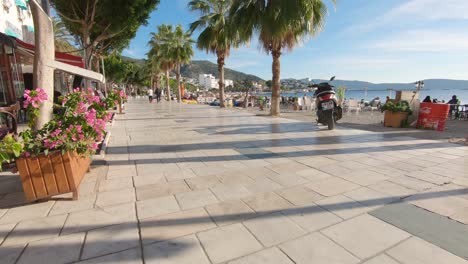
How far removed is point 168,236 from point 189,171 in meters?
1.90

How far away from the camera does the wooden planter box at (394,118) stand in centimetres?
893

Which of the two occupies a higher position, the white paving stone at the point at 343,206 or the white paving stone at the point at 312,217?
the white paving stone at the point at 343,206

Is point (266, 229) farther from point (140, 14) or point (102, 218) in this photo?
point (140, 14)

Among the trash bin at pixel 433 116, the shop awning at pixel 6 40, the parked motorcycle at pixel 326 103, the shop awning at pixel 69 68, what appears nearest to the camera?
the shop awning at pixel 69 68

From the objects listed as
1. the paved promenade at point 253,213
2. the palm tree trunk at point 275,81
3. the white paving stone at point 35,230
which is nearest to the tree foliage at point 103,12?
the palm tree trunk at point 275,81

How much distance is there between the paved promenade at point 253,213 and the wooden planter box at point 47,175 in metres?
0.17

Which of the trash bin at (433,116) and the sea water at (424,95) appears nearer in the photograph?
the trash bin at (433,116)

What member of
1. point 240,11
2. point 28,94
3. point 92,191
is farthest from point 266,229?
point 240,11

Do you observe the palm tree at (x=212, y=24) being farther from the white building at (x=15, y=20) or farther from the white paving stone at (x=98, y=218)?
the white paving stone at (x=98, y=218)

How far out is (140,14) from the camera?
11.1 metres

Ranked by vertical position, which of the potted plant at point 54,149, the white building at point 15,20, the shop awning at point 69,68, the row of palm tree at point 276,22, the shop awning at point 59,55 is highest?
the white building at point 15,20

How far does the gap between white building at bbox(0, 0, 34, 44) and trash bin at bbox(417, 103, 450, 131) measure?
1609 centimetres

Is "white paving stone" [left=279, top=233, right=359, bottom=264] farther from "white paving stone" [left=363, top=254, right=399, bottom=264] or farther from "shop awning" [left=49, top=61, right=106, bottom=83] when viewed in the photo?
"shop awning" [left=49, top=61, right=106, bottom=83]

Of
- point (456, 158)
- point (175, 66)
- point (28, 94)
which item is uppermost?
point (175, 66)
